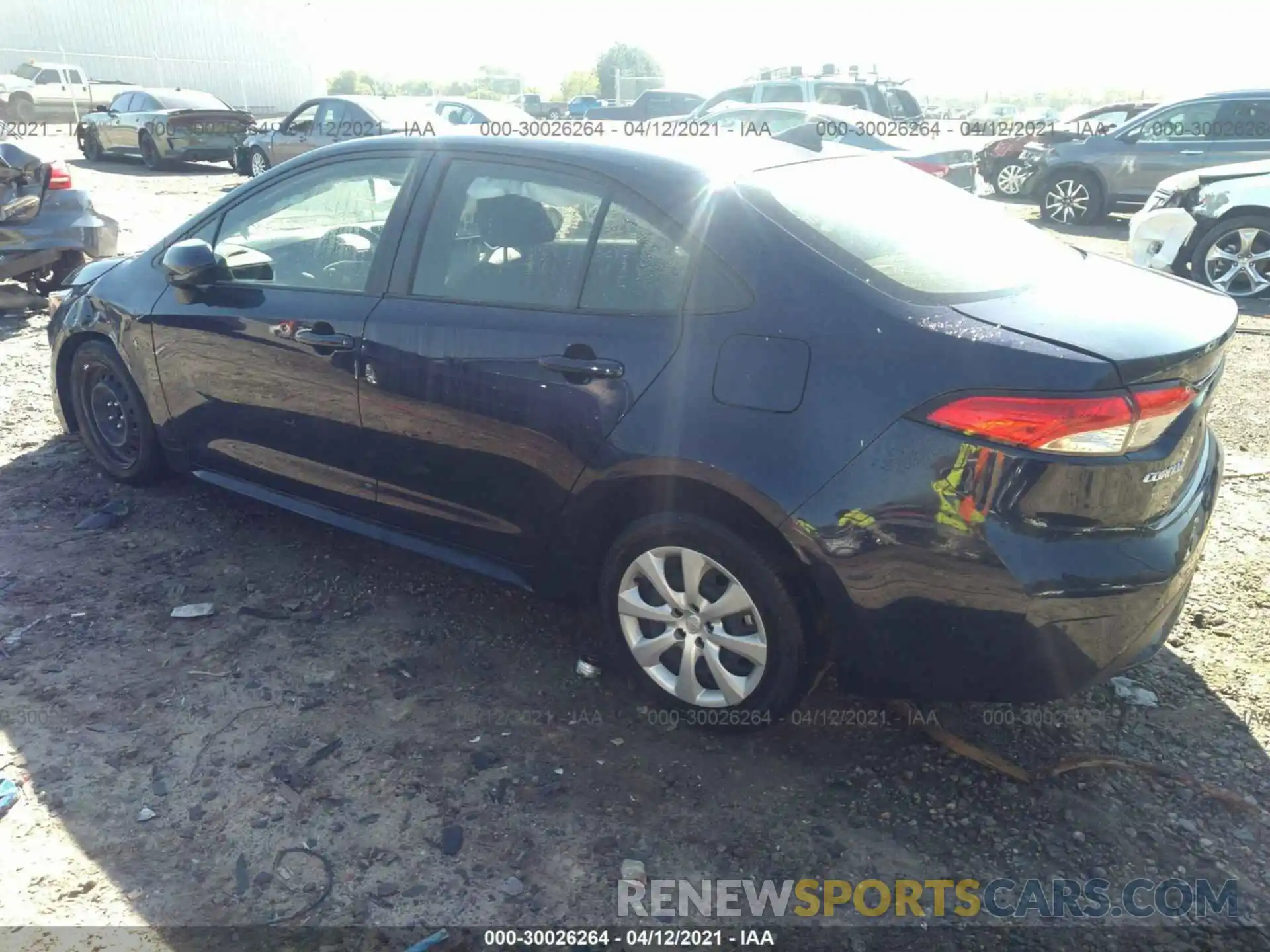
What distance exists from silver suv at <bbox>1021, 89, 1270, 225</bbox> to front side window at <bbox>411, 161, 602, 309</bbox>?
1223 centimetres

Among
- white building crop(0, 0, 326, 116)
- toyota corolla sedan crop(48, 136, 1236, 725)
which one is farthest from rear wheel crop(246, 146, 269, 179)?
white building crop(0, 0, 326, 116)

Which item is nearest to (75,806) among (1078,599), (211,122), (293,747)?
(293,747)

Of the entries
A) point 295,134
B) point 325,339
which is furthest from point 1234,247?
point 295,134

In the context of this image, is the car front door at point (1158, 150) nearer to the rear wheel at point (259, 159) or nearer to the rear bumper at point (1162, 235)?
the rear bumper at point (1162, 235)

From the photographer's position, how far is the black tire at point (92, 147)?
66.1 ft

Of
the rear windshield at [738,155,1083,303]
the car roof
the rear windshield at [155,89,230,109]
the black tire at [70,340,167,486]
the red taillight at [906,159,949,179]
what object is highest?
the car roof

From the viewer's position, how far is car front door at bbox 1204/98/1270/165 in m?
12.0

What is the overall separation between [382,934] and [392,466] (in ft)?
5.27

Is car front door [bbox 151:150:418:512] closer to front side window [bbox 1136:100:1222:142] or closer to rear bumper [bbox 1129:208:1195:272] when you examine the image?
rear bumper [bbox 1129:208:1195:272]

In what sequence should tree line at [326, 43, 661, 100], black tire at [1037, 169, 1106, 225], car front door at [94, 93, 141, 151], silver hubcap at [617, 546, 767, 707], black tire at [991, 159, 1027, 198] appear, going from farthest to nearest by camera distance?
tree line at [326, 43, 661, 100] → car front door at [94, 93, 141, 151] → black tire at [991, 159, 1027, 198] → black tire at [1037, 169, 1106, 225] → silver hubcap at [617, 546, 767, 707]

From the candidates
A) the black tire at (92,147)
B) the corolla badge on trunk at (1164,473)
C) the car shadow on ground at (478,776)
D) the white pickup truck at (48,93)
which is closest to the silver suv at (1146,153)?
the car shadow on ground at (478,776)

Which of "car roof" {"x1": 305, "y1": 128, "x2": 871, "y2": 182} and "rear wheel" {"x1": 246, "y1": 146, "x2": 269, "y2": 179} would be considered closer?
"car roof" {"x1": 305, "y1": 128, "x2": 871, "y2": 182}

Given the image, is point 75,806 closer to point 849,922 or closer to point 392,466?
point 392,466

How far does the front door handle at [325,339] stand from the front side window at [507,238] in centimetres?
32
